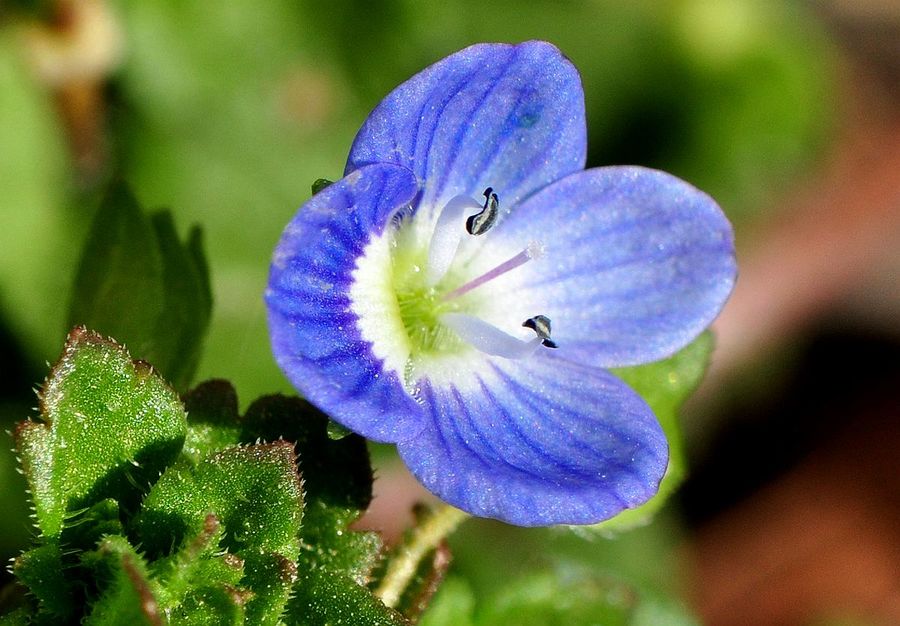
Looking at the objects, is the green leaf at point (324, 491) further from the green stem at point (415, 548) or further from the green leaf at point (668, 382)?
the green leaf at point (668, 382)

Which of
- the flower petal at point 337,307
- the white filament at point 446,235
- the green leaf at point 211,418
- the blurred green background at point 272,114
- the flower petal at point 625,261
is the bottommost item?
the green leaf at point 211,418

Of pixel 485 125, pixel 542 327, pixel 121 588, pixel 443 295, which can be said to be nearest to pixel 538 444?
pixel 542 327

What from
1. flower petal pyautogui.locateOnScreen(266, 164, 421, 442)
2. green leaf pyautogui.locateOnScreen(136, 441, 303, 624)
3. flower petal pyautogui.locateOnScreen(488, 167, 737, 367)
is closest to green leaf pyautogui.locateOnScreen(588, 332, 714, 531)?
flower petal pyautogui.locateOnScreen(488, 167, 737, 367)

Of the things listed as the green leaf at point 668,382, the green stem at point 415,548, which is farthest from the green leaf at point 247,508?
the green leaf at point 668,382

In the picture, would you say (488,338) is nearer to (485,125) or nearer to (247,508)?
(485,125)

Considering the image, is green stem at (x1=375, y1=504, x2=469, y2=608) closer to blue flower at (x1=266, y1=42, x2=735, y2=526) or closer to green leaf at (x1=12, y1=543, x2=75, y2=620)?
blue flower at (x1=266, y1=42, x2=735, y2=526)

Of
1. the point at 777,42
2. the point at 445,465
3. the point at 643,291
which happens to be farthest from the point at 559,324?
the point at 777,42
